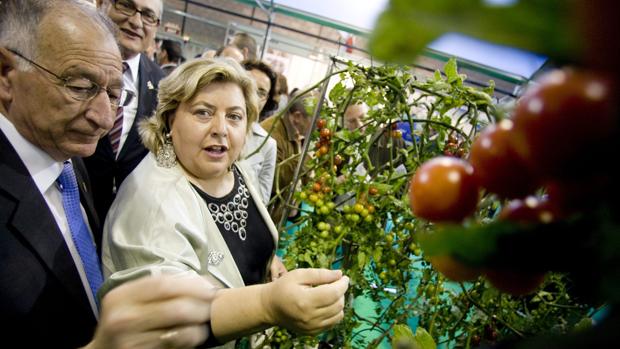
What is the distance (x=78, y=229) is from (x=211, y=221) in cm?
35

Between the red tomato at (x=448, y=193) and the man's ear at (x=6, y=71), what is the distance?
104cm

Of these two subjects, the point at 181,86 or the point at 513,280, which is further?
the point at 181,86

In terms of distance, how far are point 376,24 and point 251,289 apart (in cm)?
70

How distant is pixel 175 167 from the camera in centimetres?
116

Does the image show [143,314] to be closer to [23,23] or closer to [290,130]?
[23,23]

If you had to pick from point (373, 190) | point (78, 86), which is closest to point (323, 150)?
point (373, 190)

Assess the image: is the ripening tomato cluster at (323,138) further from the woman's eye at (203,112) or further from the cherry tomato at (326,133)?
the woman's eye at (203,112)

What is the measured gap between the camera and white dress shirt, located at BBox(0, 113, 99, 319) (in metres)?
0.85

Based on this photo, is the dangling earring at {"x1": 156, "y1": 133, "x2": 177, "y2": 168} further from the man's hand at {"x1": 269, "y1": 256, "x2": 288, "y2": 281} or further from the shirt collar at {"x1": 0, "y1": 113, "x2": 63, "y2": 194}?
the man's hand at {"x1": 269, "y1": 256, "x2": 288, "y2": 281}

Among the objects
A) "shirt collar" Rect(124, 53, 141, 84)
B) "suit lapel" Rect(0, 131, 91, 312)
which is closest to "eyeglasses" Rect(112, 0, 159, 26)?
"shirt collar" Rect(124, 53, 141, 84)

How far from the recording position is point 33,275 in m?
0.74

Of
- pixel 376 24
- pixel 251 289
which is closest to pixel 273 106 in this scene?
pixel 251 289

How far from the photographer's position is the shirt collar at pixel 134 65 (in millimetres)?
1683

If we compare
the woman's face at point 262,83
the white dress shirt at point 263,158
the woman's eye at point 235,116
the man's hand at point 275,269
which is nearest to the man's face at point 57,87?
the woman's eye at point 235,116
